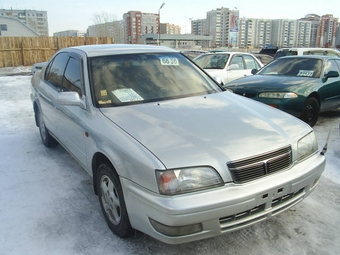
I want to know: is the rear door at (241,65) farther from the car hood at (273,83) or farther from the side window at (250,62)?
the car hood at (273,83)

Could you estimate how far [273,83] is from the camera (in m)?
5.75

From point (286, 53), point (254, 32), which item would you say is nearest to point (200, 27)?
point (254, 32)

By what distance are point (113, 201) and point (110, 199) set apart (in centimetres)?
6

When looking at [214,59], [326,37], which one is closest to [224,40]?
[326,37]

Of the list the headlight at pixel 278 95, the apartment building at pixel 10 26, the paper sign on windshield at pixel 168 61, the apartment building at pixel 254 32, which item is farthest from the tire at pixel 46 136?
the apartment building at pixel 254 32

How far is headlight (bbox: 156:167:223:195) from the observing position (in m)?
1.99

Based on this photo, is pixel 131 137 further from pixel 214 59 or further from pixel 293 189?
pixel 214 59

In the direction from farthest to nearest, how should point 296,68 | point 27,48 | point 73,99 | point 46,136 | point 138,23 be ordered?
point 138,23
point 27,48
point 296,68
point 46,136
point 73,99

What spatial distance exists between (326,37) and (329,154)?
12393 centimetres

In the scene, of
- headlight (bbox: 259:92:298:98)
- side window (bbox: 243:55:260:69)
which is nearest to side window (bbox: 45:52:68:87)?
headlight (bbox: 259:92:298:98)

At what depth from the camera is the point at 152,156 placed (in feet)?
6.78

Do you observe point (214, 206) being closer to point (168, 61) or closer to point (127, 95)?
point (127, 95)

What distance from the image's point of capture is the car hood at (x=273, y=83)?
18.2ft

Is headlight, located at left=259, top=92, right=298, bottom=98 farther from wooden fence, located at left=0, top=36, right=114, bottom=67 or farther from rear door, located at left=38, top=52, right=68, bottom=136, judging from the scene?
wooden fence, located at left=0, top=36, right=114, bottom=67
